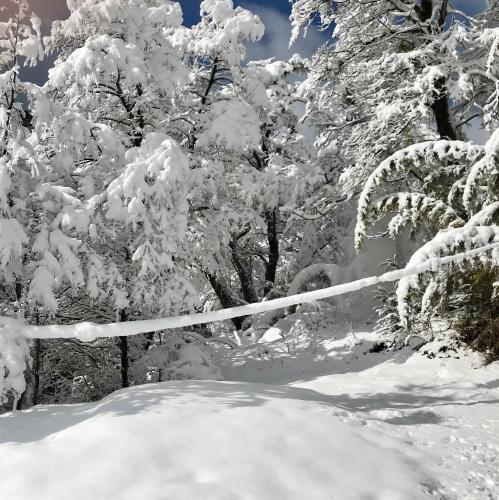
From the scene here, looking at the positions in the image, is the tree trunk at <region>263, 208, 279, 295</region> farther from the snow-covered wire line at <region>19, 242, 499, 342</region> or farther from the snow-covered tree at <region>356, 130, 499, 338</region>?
the snow-covered wire line at <region>19, 242, 499, 342</region>

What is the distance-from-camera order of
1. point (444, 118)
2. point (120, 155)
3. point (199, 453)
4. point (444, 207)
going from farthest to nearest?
point (444, 118) → point (120, 155) → point (444, 207) → point (199, 453)

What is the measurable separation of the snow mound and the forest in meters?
0.02

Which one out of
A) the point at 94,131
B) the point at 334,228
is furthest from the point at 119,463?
the point at 334,228

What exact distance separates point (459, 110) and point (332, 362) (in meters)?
4.77

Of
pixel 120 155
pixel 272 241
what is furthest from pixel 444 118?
pixel 272 241

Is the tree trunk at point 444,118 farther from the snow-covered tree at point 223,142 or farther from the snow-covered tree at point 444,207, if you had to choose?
the snow-covered tree at point 223,142

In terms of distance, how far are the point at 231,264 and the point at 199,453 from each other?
32.9 ft

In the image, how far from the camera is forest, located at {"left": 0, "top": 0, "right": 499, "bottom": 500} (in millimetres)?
3277

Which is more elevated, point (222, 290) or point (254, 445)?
point (222, 290)

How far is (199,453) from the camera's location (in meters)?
3.06

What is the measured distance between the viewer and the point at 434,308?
5.21 metres

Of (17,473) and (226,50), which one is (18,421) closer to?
(17,473)

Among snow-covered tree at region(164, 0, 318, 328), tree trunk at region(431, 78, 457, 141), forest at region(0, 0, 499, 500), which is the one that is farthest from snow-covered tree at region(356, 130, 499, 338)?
snow-covered tree at region(164, 0, 318, 328)

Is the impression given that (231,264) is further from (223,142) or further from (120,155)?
(120,155)
